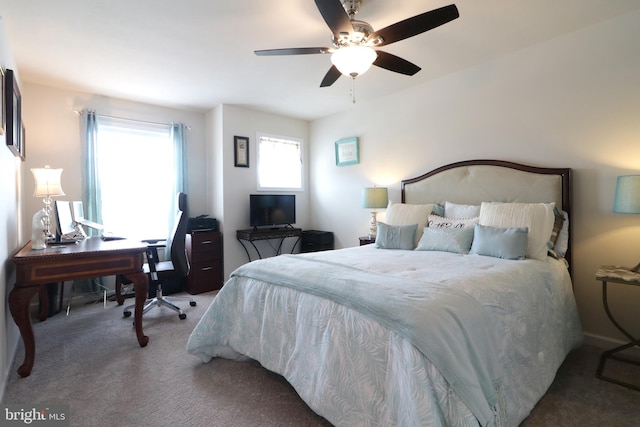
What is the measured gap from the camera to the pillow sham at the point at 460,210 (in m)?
2.98

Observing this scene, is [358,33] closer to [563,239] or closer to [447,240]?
[447,240]

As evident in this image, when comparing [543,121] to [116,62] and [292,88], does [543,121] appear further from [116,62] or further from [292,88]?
[116,62]

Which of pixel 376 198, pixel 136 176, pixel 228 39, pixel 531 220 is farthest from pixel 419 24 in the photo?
pixel 136 176

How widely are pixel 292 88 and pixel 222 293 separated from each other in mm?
2550

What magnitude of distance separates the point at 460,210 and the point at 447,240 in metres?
0.54

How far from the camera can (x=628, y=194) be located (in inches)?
81.1

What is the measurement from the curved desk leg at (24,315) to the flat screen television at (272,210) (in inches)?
101

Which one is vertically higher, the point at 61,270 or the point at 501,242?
the point at 501,242

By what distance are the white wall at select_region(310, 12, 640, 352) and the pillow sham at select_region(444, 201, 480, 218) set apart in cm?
57

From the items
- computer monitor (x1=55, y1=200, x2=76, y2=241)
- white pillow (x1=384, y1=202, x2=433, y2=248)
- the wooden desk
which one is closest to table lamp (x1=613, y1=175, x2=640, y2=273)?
white pillow (x1=384, y1=202, x2=433, y2=248)

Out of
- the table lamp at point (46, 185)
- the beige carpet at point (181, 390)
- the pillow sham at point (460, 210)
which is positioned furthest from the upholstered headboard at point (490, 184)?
the table lamp at point (46, 185)

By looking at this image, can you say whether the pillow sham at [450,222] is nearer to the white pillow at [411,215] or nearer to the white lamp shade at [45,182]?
the white pillow at [411,215]

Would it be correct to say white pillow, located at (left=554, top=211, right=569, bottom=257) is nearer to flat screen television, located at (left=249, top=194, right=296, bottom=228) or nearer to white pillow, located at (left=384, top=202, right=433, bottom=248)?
white pillow, located at (left=384, top=202, right=433, bottom=248)

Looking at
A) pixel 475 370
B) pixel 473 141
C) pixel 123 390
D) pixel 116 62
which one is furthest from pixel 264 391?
pixel 116 62
